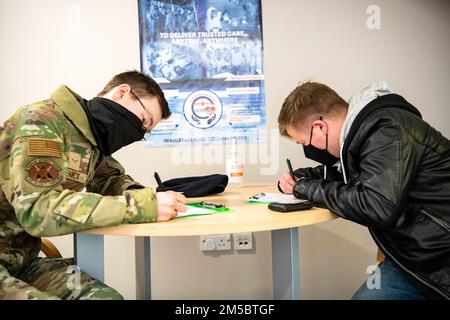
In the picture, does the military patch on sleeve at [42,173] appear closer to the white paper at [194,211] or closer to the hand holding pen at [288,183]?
the white paper at [194,211]

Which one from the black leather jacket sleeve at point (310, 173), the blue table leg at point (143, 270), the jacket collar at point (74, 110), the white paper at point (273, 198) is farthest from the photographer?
the blue table leg at point (143, 270)

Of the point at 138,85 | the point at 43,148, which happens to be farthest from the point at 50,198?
the point at 138,85

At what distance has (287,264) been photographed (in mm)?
1266

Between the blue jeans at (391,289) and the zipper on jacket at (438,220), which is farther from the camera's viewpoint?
the blue jeans at (391,289)

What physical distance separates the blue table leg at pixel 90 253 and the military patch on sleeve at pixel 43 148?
249 millimetres

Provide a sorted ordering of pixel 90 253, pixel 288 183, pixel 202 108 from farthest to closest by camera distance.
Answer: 1. pixel 202 108
2. pixel 288 183
3. pixel 90 253

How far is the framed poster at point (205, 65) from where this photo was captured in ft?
6.83

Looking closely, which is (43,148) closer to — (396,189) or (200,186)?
(200,186)

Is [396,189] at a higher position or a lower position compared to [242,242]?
higher

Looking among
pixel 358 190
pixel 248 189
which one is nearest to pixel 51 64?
pixel 248 189

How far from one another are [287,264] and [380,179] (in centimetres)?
46

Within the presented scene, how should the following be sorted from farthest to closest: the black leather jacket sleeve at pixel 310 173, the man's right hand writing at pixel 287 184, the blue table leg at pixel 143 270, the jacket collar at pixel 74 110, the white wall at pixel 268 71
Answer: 1. the white wall at pixel 268 71
2. the blue table leg at pixel 143 270
3. the black leather jacket sleeve at pixel 310 173
4. the man's right hand writing at pixel 287 184
5. the jacket collar at pixel 74 110

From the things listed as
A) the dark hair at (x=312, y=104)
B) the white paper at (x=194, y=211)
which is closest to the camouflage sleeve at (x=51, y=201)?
the white paper at (x=194, y=211)

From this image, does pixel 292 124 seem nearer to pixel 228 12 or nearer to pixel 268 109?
pixel 268 109
